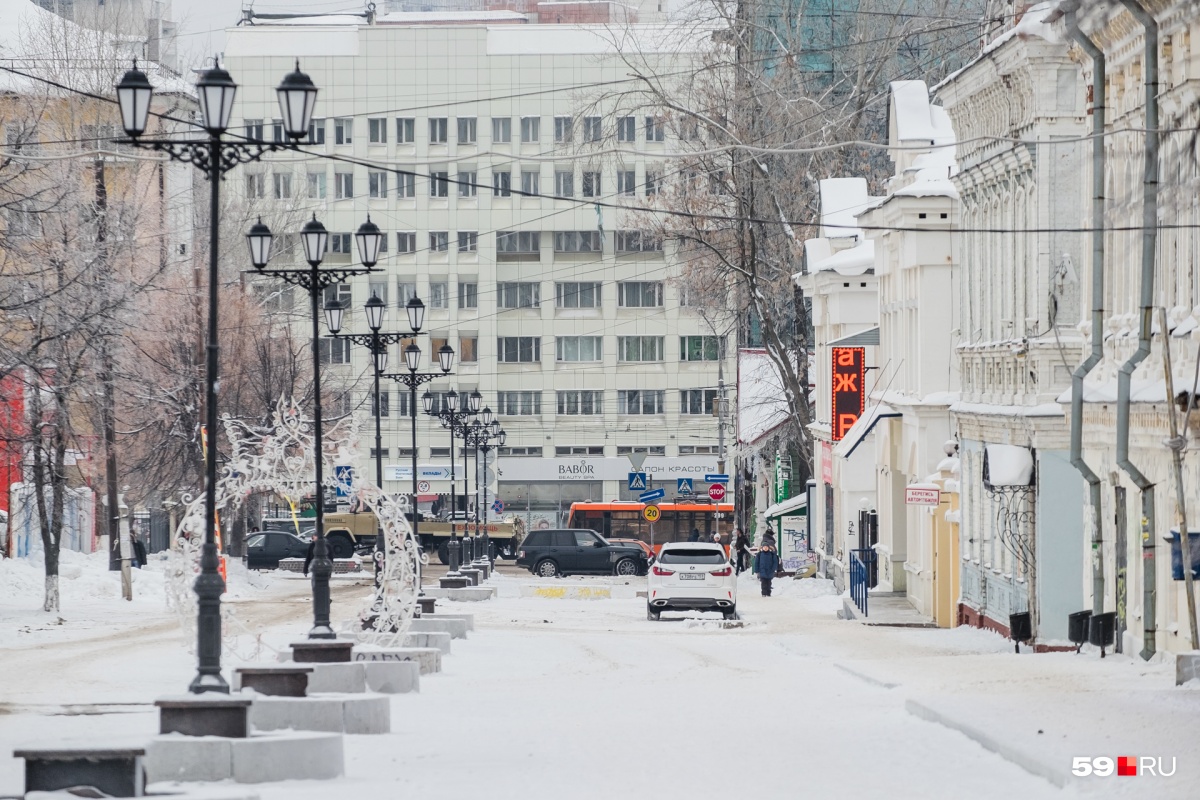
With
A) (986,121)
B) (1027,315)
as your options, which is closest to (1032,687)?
(1027,315)

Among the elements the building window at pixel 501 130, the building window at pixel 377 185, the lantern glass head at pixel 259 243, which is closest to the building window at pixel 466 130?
the building window at pixel 501 130

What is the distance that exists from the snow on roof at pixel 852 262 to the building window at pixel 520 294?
43.9 metres

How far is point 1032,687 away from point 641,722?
4062 millimetres

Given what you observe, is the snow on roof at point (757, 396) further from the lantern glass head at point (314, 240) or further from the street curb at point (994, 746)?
the street curb at point (994, 746)

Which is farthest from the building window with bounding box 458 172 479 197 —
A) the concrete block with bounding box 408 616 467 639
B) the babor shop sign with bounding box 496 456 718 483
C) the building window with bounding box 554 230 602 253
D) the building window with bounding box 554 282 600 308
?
→ the concrete block with bounding box 408 616 467 639

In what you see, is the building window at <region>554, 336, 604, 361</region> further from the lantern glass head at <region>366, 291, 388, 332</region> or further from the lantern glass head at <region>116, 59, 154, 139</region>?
the lantern glass head at <region>116, 59, 154, 139</region>

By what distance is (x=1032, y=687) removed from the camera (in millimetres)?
18547

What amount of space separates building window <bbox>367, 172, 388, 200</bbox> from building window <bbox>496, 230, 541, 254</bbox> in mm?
5808

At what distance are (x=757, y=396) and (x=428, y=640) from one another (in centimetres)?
3726

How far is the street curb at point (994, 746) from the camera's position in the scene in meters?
12.2

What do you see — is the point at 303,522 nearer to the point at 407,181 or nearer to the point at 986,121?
the point at 407,181

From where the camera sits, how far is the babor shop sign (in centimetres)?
8962

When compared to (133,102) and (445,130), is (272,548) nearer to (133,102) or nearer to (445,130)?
(445,130)

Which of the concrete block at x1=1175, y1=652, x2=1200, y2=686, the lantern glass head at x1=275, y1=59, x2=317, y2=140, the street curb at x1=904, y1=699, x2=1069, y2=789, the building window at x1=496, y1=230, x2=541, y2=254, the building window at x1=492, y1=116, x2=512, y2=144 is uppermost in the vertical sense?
the building window at x1=492, y1=116, x2=512, y2=144
